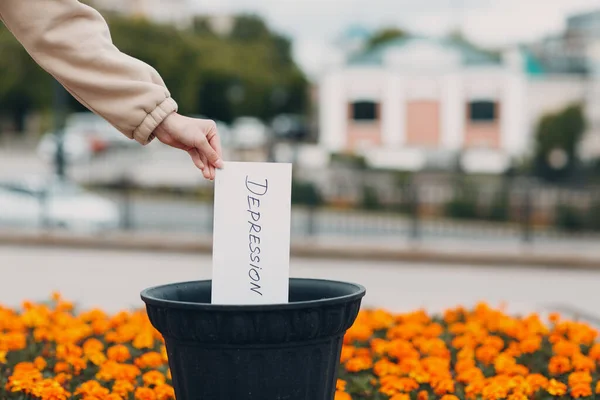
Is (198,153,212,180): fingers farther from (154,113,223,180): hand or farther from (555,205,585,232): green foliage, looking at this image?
(555,205,585,232): green foliage

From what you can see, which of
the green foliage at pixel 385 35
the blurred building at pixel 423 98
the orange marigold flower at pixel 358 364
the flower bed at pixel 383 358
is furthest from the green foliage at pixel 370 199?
the green foliage at pixel 385 35

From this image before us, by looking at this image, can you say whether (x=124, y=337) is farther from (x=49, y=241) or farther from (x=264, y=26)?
(x=264, y=26)

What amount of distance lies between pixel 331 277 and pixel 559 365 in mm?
6857

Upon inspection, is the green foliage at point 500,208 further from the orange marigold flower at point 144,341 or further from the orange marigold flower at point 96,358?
the orange marigold flower at point 96,358

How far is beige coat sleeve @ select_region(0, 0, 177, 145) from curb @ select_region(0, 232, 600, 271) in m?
9.98

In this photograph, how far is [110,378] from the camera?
3.65 m

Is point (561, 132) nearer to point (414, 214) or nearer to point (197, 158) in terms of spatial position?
point (414, 214)

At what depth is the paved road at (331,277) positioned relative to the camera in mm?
8438

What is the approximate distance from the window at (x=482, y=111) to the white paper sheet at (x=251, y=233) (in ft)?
182

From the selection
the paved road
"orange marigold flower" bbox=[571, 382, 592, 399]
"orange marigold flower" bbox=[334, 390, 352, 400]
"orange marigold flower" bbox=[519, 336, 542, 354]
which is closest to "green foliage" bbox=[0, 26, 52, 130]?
the paved road

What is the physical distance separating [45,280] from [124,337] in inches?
220

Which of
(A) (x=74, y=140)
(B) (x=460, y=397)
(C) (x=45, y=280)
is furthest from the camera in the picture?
(A) (x=74, y=140)

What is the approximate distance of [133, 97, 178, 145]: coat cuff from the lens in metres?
2.43

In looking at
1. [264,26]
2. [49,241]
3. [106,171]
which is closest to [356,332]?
[49,241]
